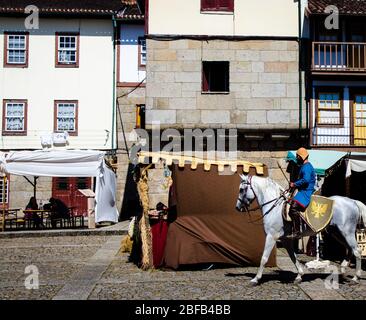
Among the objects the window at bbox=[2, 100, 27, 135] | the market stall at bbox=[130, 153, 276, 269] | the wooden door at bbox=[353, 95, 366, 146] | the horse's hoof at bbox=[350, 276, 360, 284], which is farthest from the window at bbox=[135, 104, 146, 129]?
the horse's hoof at bbox=[350, 276, 360, 284]

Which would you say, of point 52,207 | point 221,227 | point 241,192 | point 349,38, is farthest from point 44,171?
point 349,38

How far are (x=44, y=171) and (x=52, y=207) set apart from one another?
2607 millimetres

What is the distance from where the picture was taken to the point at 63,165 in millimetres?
18438

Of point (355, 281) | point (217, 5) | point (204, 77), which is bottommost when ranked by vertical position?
point (355, 281)

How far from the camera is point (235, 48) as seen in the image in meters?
19.9

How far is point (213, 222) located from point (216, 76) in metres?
10.7

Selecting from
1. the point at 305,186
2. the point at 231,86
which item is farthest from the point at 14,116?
the point at 305,186

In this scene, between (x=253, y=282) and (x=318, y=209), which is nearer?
(x=253, y=282)

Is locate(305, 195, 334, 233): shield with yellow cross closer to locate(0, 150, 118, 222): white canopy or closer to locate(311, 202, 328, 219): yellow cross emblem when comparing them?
locate(311, 202, 328, 219): yellow cross emblem

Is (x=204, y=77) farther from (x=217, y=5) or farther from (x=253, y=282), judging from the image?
(x=253, y=282)

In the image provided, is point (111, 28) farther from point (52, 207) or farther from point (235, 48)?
point (52, 207)

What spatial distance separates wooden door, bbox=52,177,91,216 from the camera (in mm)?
25578

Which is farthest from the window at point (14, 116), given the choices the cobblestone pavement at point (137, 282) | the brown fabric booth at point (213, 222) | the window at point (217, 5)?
the brown fabric booth at point (213, 222)

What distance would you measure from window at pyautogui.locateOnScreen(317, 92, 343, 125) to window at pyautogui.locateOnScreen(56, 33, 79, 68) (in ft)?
41.3
